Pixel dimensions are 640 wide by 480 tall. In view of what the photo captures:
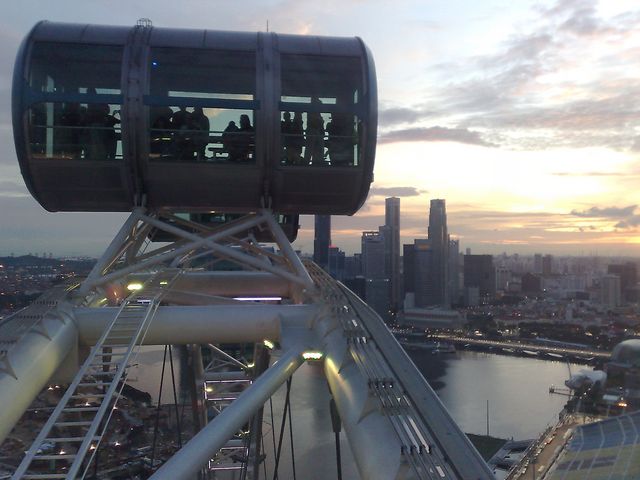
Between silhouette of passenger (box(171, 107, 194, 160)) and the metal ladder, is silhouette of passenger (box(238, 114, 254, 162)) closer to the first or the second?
silhouette of passenger (box(171, 107, 194, 160))

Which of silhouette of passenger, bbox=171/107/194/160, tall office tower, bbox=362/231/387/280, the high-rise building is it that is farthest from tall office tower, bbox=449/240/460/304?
silhouette of passenger, bbox=171/107/194/160

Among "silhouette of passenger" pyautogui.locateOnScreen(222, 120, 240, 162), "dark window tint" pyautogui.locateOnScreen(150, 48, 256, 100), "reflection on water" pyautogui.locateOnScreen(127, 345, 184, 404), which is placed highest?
"dark window tint" pyautogui.locateOnScreen(150, 48, 256, 100)

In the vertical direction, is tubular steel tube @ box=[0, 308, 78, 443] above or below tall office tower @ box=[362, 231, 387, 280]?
above

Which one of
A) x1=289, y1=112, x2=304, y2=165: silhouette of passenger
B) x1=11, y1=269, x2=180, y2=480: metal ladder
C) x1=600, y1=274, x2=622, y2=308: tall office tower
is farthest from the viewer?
x1=600, y1=274, x2=622, y2=308: tall office tower

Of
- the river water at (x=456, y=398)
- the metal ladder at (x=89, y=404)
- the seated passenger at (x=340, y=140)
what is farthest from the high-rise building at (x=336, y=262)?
the metal ladder at (x=89, y=404)

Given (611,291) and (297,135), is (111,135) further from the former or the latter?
(611,291)

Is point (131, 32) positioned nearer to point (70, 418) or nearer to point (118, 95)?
point (118, 95)

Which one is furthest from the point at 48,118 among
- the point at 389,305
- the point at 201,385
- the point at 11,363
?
the point at 389,305

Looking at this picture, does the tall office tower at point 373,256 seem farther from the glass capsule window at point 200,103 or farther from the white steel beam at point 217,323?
the white steel beam at point 217,323
